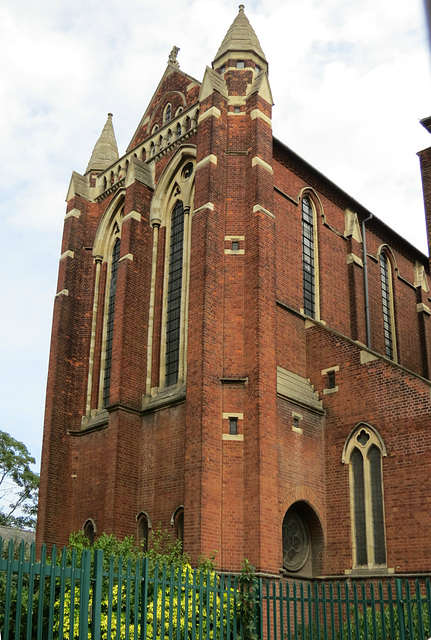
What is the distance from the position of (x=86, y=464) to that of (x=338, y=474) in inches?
312

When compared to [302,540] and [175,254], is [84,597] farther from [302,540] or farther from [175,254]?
[175,254]

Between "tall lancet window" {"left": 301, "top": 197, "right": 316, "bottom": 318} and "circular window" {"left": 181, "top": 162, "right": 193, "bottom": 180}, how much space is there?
3812 millimetres

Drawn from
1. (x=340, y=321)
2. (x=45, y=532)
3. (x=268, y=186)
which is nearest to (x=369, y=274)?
(x=340, y=321)

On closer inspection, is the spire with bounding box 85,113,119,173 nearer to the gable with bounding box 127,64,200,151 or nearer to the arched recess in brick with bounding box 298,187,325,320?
the gable with bounding box 127,64,200,151

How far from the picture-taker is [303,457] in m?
19.4

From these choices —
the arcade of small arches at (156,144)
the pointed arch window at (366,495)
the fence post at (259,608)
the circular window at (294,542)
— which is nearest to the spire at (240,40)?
the arcade of small arches at (156,144)

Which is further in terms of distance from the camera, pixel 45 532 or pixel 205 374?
pixel 45 532

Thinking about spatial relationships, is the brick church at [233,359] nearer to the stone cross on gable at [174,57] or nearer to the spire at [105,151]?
the stone cross on gable at [174,57]

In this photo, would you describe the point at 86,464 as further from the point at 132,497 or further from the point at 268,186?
the point at 268,186

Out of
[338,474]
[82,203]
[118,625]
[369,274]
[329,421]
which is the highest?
[82,203]

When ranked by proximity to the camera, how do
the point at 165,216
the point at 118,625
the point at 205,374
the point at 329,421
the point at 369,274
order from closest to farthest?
the point at 118,625 < the point at 205,374 < the point at 329,421 < the point at 165,216 < the point at 369,274

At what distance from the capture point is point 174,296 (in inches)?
888

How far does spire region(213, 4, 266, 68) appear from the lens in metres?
22.4

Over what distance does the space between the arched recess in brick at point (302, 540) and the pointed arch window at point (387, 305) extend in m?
8.54
